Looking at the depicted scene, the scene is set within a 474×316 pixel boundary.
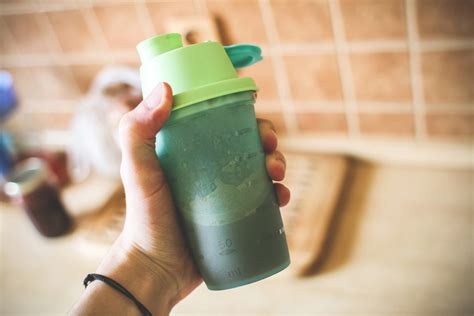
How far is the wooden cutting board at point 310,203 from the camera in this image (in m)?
0.81

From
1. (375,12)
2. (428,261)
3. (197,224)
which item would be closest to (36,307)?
(197,224)

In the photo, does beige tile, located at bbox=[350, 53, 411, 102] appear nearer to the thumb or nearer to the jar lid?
the thumb

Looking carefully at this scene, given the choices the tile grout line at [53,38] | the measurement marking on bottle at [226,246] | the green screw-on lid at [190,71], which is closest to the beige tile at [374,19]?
the green screw-on lid at [190,71]

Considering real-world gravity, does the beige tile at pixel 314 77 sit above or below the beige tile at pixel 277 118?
above

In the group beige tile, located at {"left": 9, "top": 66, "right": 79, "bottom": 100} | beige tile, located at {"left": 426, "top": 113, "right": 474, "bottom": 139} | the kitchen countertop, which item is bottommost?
the kitchen countertop

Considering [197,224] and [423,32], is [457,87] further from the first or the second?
[197,224]

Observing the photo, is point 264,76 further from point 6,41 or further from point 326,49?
point 6,41

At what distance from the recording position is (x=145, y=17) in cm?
99

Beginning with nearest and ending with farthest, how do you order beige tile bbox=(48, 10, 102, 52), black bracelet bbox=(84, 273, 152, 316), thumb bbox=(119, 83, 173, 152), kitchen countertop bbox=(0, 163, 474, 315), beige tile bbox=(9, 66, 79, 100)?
thumb bbox=(119, 83, 173, 152) → black bracelet bbox=(84, 273, 152, 316) → kitchen countertop bbox=(0, 163, 474, 315) → beige tile bbox=(48, 10, 102, 52) → beige tile bbox=(9, 66, 79, 100)

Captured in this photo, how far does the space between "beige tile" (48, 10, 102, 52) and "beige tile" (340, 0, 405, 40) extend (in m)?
0.55

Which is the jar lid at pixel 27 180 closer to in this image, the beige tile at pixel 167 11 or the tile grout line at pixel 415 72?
the beige tile at pixel 167 11

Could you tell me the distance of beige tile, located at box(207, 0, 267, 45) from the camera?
2.96 feet

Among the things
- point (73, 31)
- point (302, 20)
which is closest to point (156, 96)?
point (302, 20)

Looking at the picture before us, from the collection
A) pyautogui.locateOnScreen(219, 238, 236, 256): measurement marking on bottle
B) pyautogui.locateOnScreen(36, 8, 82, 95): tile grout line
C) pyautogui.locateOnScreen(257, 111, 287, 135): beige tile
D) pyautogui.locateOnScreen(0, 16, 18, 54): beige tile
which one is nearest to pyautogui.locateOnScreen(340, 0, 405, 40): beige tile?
pyautogui.locateOnScreen(257, 111, 287, 135): beige tile
